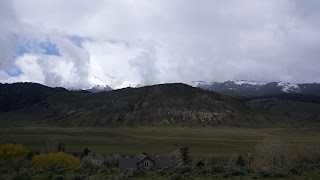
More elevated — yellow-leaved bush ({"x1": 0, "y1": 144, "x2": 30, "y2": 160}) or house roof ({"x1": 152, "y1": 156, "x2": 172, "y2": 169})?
yellow-leaved bush ({"x1": 0, "y1": 144, "x2": 30, "y2": 160})

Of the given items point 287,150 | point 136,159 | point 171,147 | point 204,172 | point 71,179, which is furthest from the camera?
point 171,147

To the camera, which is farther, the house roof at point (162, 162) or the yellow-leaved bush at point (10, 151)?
the house roof at point (162, 162)

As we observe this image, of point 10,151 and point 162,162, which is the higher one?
point 10,151

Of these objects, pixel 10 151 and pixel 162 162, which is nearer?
pixel 162 162

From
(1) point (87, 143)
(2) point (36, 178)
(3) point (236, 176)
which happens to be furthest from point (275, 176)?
(1) point (87, 143)

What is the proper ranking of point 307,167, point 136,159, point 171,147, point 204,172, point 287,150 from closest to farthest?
point 204,172 → point 307,167 → point 287,150 → point 136,159 → point 171,147

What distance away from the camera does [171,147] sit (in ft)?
435

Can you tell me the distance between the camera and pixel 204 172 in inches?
998

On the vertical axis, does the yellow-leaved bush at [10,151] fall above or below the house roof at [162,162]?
above

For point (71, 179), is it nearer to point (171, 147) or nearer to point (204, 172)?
point (204, 172)

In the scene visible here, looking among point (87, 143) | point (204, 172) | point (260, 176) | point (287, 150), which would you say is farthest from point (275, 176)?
point (87, 143)

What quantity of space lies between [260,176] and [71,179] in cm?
1155

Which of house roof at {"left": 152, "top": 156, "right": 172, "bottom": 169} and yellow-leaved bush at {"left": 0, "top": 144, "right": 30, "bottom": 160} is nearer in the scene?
yellow-leaved bush at {"left": 0, "top": 144, "right": 30, "bottom": 160}

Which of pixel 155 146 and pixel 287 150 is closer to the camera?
pixel 287 150
